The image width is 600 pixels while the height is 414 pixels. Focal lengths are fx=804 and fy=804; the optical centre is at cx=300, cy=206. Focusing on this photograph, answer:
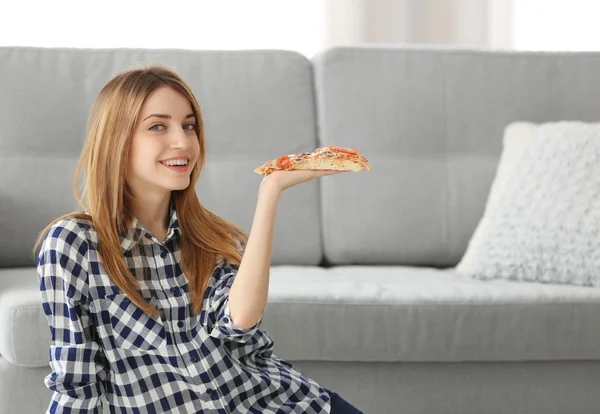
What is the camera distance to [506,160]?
2363 mm

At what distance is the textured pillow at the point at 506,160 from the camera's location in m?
2.27

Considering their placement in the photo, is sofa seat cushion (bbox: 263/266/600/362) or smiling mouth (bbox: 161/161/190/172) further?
sofa seat cushion (bbox: 263/266/600/362)

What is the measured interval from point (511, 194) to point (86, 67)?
1.27m

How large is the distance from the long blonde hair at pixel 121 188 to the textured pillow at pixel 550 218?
0.94 m

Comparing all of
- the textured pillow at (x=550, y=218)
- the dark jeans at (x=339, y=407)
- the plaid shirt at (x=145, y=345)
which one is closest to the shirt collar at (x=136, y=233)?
the plaid shirt at (x=145, y=345)

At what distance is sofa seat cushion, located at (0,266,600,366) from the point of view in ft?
5.95

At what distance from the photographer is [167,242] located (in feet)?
4.49

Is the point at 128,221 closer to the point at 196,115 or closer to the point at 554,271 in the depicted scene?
the point at 196,115

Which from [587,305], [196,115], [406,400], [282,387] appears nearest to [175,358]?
[282,387]

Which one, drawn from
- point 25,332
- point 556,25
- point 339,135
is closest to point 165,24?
point 339,135

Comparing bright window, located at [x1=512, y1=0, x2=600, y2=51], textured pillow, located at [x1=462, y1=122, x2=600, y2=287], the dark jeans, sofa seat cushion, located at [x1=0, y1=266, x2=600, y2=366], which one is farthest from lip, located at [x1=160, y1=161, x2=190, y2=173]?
bright window, located at [x1=512, y1=0, x2=600, y2=51]

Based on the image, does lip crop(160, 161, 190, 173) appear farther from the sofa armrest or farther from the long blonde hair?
the sofa armrest

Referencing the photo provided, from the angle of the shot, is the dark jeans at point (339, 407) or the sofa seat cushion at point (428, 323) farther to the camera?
the sofa seat cushion at point (428, 323)

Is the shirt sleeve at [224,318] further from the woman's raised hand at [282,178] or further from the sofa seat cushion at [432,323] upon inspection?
the sofa seat cushion at [432,323]
